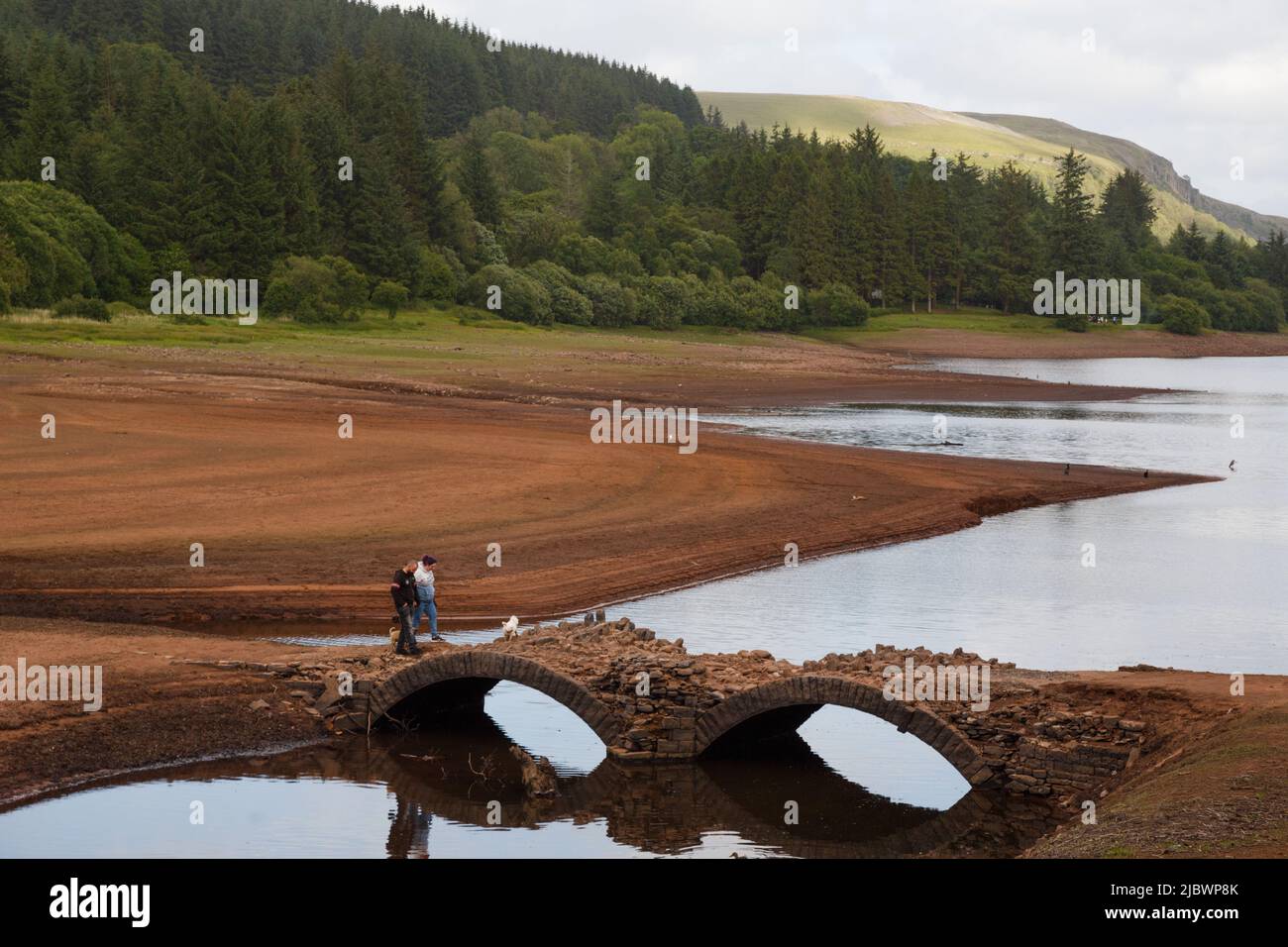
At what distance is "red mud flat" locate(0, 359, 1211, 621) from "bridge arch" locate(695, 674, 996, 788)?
10396mm

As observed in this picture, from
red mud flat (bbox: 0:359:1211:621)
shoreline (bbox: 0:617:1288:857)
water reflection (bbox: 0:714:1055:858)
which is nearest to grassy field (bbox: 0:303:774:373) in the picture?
red mud flat (bbox: 0:359:1211:621)

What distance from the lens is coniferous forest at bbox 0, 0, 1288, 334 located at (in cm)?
10319

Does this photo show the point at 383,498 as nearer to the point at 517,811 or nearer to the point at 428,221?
the point at 517,811

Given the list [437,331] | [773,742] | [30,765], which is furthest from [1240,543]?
[437,331]

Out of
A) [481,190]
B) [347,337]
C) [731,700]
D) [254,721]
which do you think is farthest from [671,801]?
[481,190]

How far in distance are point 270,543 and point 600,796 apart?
16597 mm

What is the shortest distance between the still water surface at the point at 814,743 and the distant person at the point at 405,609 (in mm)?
1478

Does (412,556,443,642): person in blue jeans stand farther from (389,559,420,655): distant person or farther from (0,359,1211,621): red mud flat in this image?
(0,359,1211,621): red mud flat

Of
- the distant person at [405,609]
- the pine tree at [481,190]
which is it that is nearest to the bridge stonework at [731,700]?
the distant person at [405,609]

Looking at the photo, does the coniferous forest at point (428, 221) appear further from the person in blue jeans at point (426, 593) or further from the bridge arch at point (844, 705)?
the bridge arch at point (844, 705)

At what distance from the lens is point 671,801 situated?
21.6 metres

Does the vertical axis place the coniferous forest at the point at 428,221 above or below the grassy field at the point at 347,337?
above

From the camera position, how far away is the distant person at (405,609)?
80.5ft

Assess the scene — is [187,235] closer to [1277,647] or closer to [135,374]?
[135,374]
